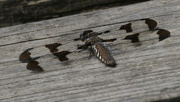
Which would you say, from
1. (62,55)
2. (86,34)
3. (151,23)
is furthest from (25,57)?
(151,23)

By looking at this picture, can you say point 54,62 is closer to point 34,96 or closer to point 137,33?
point 34,96

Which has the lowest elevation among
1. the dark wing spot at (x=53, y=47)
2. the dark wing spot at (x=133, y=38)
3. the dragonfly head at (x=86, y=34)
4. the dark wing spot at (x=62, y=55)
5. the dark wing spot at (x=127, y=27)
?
the dark wing spot at (x=62, y=55)

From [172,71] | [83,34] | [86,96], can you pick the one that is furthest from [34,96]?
[172,71]

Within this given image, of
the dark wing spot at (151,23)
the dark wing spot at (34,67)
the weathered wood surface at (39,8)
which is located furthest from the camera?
the weathered wood surface at (39,8)

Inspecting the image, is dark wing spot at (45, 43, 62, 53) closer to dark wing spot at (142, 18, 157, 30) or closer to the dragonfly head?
the dragonfly head

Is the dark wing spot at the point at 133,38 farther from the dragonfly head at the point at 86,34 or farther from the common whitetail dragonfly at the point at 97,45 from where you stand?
the dragonfly head at the point at 86,34

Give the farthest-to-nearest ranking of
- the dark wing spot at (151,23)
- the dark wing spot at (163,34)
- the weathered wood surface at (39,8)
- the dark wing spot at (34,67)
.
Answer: the weathered wood surface at (39,8), the dark wing spot at (151,23), the dark wing spot at (163,34), the dark wing spot at (34,67)

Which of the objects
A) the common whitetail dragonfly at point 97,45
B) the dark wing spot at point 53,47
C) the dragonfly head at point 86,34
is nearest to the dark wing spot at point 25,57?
the common whitetail dragonfly at point 97,45
